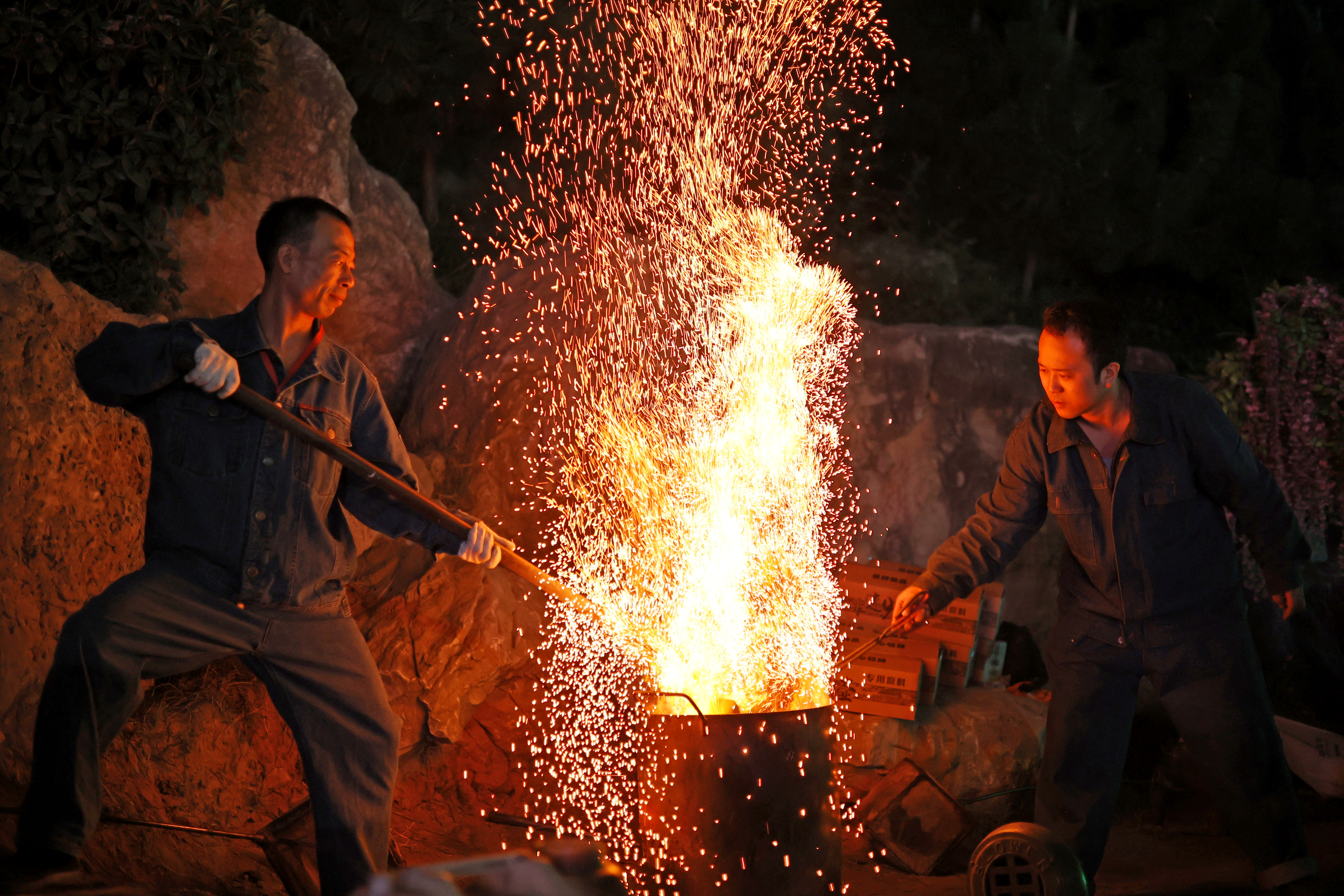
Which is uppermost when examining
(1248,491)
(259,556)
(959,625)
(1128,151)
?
(1128,151)

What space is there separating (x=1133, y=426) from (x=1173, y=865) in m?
2.37

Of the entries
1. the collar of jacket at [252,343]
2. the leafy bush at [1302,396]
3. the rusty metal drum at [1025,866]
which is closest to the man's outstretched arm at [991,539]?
the rusty metal drum at [1025,866]

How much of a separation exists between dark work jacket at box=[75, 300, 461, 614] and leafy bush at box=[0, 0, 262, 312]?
246 centimetres

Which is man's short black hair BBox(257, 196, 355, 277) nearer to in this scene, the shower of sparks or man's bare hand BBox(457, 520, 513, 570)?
man's bare hand BBox(457, 520, 513, 570)

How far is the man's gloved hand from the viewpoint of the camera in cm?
322

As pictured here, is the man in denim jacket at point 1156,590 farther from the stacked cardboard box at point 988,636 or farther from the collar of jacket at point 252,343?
the collar of jacket at point 252,343

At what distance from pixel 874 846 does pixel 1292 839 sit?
1775mm

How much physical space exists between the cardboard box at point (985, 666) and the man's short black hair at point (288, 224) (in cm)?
390

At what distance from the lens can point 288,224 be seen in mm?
3059

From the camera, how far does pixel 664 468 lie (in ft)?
17.3

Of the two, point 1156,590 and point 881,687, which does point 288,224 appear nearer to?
point 1156,590

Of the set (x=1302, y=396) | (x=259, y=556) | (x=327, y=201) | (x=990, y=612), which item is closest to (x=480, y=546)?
(x=259, y=556)

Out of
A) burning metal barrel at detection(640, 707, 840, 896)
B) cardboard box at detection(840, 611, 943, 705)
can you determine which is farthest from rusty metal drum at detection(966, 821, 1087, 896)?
cardboard box at detection(840, 611, 943, 705)

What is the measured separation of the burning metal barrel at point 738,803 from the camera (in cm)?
321
